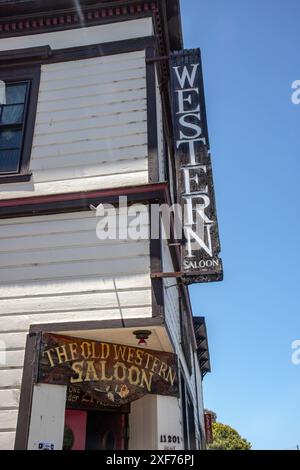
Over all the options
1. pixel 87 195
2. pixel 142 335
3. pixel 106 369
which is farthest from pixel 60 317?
pixel 87 195

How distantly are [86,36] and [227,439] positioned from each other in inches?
2262

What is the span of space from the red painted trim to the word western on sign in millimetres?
481

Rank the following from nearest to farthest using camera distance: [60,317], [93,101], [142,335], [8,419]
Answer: [8,419] → [142,335] → [60,317] → [93,101]

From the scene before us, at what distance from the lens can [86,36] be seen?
8.30m

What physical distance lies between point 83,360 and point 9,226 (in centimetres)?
233

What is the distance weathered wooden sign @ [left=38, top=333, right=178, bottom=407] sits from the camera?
5.52m

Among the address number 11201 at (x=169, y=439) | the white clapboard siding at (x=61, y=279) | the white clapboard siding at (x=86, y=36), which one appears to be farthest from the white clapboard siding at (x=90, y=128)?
the address number 11201 at (x=169, y=439)

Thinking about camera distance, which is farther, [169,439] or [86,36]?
[86,36]

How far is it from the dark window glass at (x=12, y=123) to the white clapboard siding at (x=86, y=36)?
102 cm

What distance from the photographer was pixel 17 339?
577 centimetres

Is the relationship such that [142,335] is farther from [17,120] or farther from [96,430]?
[17,120]

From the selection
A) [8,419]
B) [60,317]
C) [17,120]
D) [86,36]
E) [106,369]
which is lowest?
[8,419]

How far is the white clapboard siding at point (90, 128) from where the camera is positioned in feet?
22.4

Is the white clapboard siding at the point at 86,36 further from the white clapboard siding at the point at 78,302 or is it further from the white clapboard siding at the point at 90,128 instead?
the white clapboard siding at the point at 78,302
